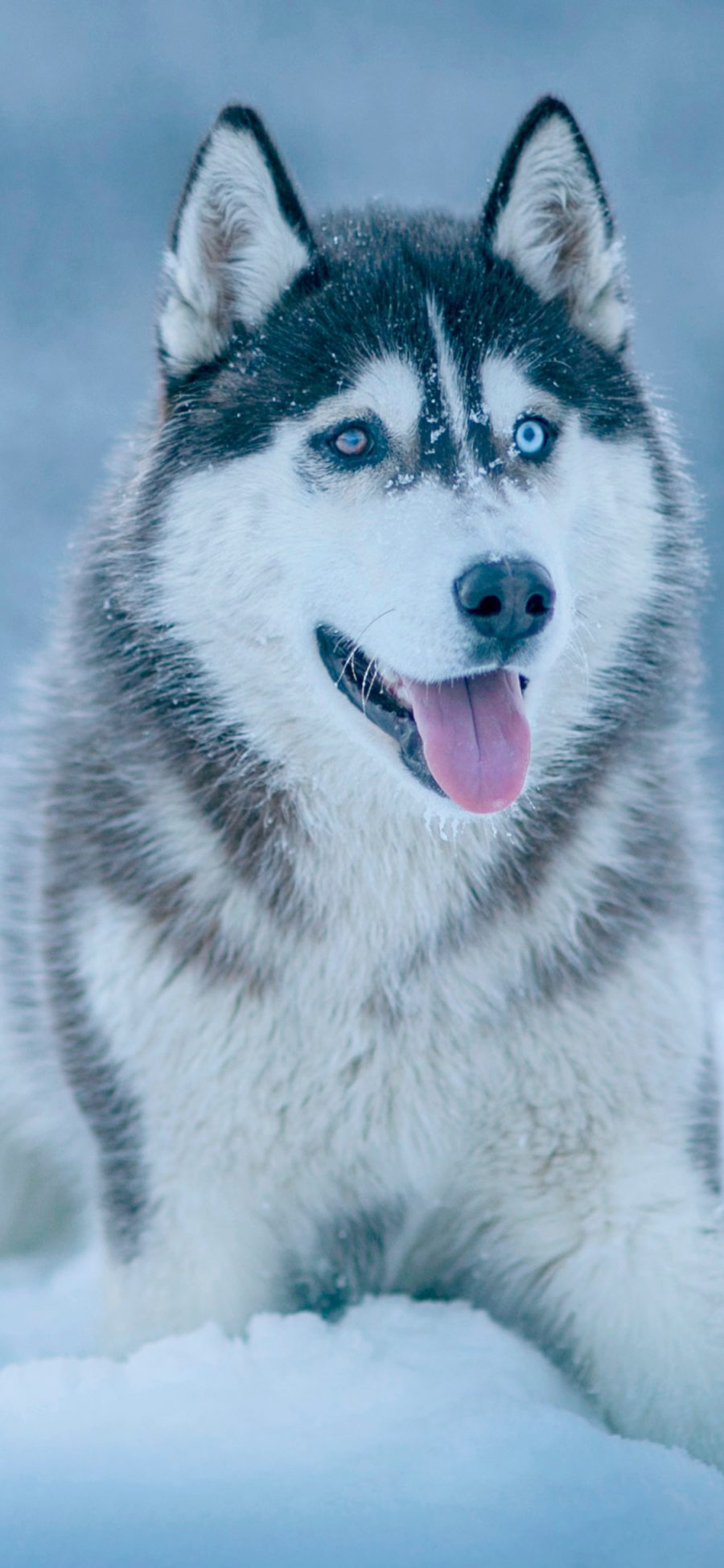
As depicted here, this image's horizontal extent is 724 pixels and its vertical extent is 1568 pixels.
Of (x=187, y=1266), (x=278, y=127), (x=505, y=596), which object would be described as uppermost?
(x=278, y=127)

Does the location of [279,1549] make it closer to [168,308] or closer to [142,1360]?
[142,1360]

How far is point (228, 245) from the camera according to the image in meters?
2.32

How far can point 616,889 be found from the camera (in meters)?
2.42

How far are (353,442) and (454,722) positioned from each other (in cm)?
50

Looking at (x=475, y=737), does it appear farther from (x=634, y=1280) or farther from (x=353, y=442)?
(x=634, y=1280)

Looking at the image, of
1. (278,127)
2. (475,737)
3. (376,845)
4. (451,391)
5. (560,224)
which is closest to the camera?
(475,737)

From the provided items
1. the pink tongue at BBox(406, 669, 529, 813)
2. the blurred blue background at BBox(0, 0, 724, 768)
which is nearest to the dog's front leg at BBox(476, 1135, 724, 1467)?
the pink tongue at BBox(406, 669, 529, 813)

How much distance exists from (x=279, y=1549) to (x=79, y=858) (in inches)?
47.2

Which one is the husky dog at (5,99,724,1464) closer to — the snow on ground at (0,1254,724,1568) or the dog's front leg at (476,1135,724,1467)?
→ the dog's front leg at (476,1135,724,1467)

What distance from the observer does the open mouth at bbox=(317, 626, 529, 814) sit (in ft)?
6.65

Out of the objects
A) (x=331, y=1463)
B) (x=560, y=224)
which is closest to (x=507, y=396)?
(x=560, y=224)

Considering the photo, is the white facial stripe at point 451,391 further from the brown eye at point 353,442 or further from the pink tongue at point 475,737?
the pink tongue at point 475,737

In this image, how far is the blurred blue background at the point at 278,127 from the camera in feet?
22.5

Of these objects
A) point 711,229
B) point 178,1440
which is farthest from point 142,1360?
point 711,229
